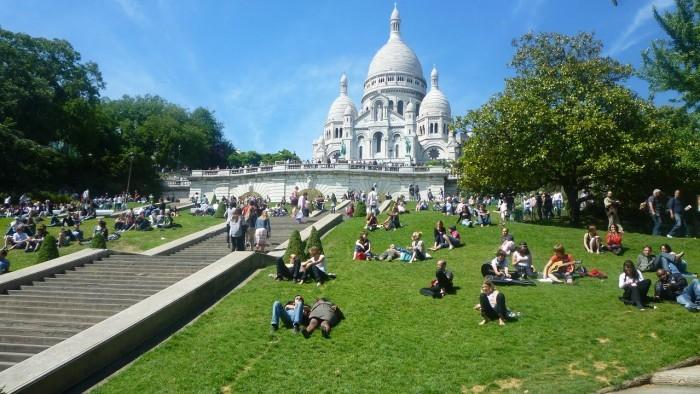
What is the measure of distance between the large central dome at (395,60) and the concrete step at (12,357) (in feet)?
323

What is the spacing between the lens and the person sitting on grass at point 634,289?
35.2 ft

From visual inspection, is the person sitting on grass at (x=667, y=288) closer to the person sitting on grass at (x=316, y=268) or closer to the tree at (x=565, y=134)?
the person sitting on grass at (x=316, y=268)

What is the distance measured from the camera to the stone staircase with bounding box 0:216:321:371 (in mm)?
9859

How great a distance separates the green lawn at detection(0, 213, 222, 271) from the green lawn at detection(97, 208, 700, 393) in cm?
996

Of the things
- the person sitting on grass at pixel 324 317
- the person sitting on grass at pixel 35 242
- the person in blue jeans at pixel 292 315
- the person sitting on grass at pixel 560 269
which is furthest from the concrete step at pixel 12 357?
the person sitting on grass at pixel 35 242

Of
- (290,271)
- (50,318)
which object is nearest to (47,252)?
(50,318)

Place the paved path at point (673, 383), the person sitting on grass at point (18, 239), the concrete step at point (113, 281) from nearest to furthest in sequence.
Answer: the paved path at point (673, 383) → the concrete step at point (113, 281) → the person sitting on grass at point (18, 239)

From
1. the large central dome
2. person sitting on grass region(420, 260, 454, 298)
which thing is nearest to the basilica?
the large central dome

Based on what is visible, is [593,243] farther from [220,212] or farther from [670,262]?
[220,212]

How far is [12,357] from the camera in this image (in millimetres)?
9180

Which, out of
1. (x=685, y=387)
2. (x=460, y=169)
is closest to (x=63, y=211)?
(x=460, y=169)

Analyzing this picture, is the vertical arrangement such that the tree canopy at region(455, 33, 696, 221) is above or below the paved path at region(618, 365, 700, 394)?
above

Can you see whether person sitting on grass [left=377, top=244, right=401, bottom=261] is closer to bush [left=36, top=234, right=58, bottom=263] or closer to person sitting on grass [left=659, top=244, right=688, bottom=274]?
person sitting on grass [left=659, top=244, right=688, bottom=274]

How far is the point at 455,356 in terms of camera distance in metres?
8.78
